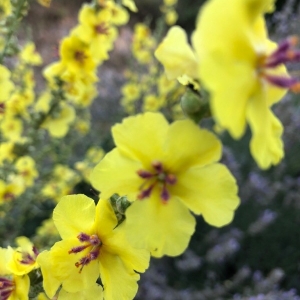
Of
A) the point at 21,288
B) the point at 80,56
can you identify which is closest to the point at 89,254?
the point at 21,288

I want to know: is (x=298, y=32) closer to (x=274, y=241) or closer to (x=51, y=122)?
(x=274, y=241)

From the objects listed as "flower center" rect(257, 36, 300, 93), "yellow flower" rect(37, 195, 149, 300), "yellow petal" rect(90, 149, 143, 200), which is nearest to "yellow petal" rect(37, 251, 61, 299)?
"yellow flower" rect(37, 195, 149, 300)

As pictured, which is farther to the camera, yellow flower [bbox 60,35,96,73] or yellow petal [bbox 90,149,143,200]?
yellow flower [bbox 60,35,96,73]

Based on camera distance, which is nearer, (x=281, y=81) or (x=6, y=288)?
(x=281, y=81)

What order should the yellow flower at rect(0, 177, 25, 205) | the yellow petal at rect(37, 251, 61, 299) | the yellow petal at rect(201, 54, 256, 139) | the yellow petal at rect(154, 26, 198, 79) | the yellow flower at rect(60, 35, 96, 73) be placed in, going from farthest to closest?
the yellow flower at rect(0, 177, 25, 205) < the yellow flower at rect(60, 35, 96, 73) < the yellow petal at rect(37, 251, 61, 299) < the yellow petal at rect(154, 26, 198, 79) < the yellow petal at rect(201, 54, 256, 139)

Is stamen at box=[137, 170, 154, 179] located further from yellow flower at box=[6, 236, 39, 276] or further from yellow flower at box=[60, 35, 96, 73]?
yellow flower at box=[60, 35, 96, 73]

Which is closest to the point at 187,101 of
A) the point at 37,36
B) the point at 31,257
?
the point at 31,257

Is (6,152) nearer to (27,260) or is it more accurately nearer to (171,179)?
(27,260)
